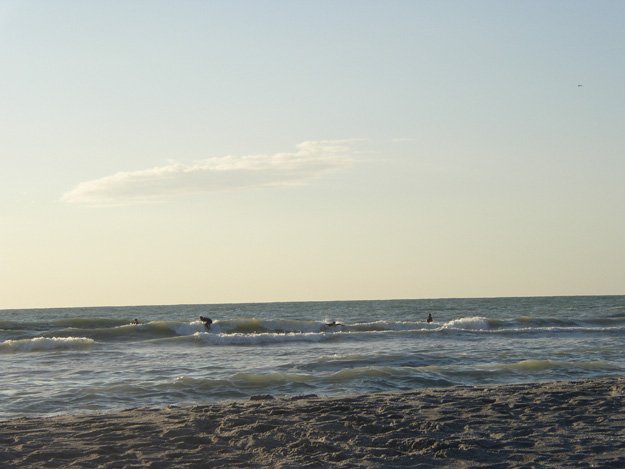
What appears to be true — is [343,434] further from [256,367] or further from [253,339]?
[253,339]

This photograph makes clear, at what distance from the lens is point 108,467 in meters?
6.63

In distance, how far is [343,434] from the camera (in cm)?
796

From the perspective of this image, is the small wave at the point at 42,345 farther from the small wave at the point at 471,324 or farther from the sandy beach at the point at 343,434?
the small wave at the point at 471,324

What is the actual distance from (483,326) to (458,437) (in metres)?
32.3

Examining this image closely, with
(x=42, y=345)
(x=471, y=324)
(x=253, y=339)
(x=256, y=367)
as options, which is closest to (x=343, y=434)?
(x=256, y=367)

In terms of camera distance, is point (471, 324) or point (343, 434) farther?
point (471, 324)

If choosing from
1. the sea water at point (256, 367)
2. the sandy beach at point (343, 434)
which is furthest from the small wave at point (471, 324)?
the sandy beach at point (343, 434)

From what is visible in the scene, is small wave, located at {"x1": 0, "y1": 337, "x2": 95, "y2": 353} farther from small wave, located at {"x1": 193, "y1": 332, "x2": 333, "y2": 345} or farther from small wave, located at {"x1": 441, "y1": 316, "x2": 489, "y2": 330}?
small wave, located at {"x1": 441, "y1": 316, "x2": 489, "y2": 330}

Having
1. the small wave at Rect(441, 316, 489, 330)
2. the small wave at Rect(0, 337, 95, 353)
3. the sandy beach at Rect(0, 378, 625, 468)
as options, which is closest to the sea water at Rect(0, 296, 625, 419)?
the small wave at Rect(0, 337, 95, 353)

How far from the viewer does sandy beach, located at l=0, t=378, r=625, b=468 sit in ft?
22.5

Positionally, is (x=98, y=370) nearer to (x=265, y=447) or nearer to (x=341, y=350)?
(x=341, y=350)

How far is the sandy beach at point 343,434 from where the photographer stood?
22.5 ft

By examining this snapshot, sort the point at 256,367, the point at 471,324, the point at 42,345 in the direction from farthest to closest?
the point at 471,324 → the point at 42,345 → the point at 256,367

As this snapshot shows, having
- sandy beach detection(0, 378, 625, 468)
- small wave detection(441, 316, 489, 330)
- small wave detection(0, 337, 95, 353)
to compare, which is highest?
sandy beach detection(0, 378, 625, 468)
